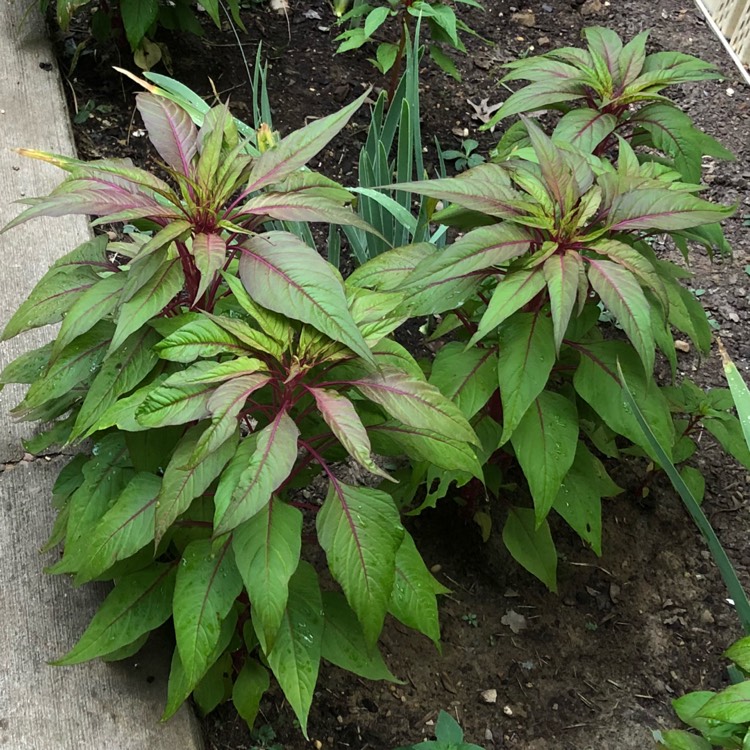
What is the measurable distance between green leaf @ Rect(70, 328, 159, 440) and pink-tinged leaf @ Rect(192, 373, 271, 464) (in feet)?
0.84

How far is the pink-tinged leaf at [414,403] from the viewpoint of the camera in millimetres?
1328

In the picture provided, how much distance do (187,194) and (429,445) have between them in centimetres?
62

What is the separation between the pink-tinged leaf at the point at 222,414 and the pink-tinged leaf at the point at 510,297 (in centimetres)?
43

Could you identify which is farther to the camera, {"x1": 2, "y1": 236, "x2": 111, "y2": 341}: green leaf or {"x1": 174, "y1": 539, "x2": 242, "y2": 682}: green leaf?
{"x1": 2, "y1": 236, "x2": 111, "y2": 341}: green leaf

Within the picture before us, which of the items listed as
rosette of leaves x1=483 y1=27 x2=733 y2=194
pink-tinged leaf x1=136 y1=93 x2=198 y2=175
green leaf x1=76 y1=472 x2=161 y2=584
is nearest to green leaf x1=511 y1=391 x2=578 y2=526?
rosette of leaves x1=483 y1=27 x2=733 y2=194

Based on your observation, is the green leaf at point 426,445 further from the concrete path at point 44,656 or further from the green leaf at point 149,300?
the concrete path at point 44,656

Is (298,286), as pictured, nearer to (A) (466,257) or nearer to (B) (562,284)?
(A) (466,257)

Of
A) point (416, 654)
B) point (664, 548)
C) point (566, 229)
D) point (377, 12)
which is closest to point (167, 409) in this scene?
point (566, 229)

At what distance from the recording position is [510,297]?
1482mm

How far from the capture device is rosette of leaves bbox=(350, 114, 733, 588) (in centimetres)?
150

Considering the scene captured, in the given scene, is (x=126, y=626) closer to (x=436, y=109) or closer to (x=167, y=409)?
(x=167, y=409)

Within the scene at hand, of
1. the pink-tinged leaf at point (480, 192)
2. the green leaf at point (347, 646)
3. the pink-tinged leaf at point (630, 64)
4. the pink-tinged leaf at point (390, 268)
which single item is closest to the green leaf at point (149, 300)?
the pink-tinged leaf at point (390, 268)

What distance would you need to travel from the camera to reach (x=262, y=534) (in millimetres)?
1356

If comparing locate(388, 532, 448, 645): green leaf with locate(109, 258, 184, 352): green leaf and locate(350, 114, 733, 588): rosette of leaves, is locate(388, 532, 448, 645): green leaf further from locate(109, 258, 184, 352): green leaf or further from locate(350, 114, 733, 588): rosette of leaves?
locate(109, 258, 184, 352): green leaf
